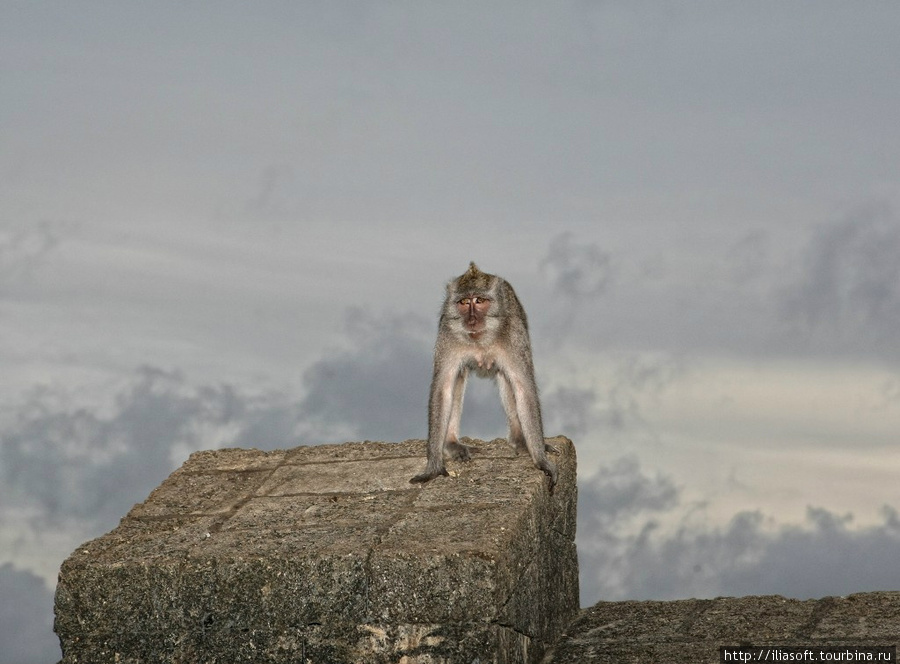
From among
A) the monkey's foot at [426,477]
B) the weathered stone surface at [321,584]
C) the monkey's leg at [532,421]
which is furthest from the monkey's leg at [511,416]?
the weathered stone surface at [321,584]

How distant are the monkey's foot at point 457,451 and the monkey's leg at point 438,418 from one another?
0.31 meters

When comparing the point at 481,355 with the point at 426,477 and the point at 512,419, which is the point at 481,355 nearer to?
the point at 512,419

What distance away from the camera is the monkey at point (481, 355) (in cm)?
967

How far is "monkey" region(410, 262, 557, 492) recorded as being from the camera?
381 inches

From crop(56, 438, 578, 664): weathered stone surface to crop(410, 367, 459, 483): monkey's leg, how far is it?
0.42 m

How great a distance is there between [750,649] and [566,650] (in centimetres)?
144

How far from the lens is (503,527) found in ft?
26.9

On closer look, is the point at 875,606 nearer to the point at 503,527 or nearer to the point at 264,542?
the point at 503,527

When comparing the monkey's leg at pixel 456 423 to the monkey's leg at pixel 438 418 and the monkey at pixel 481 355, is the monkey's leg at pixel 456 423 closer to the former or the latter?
the monkey at pixel 481 355

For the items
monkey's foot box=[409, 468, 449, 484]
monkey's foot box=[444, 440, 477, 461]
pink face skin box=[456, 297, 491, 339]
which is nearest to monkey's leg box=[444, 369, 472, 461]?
monkey's foot box=[444, 440, 477, 461]

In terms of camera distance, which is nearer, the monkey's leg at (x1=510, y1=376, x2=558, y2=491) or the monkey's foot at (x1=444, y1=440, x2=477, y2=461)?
the monkey's leg at (x1=510, y1=376, x2=558, y2=491)

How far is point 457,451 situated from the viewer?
1020cm

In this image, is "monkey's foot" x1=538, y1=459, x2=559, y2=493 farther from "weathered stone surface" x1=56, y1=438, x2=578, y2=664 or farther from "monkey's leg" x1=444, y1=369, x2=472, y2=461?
"monkey's leg" x1=444, y1=369, x2=472, y2=461

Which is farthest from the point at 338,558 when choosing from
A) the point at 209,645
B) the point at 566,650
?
the point at 566,650
